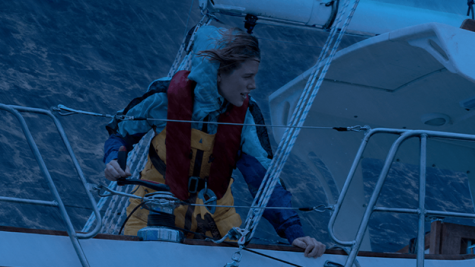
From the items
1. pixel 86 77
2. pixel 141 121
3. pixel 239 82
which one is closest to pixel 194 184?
pixel 141 121

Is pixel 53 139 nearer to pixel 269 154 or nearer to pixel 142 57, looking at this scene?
pixel 142 57

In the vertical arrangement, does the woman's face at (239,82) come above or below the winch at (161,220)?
above

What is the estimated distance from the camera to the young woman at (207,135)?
1.80m

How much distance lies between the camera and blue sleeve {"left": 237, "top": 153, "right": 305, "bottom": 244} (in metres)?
1.75

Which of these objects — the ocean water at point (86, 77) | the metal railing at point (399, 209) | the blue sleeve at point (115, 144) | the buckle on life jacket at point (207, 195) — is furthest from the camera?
the ocean water at point (86, 77)

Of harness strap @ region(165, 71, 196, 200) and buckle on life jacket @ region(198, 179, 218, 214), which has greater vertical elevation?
harness strap @ region(165, 71, 196, 200)

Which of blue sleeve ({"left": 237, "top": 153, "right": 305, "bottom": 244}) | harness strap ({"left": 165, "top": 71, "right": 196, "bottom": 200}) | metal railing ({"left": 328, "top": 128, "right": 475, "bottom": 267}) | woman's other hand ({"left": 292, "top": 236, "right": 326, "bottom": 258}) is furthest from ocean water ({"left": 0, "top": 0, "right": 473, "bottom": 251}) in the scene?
metal railing ({"left": 328, "top": 128, "right": 475, "bottom": 267})

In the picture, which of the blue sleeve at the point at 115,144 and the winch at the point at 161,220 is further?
the blue sleeve at the point at 115,144

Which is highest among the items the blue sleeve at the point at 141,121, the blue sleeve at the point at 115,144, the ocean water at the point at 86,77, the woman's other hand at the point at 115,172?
the ocean water at the point at 86,77

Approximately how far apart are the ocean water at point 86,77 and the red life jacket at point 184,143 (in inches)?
261

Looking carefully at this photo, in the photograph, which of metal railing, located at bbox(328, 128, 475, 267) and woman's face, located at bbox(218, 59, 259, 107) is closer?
metal railing, located at bbox(328, 128, 475, 267)

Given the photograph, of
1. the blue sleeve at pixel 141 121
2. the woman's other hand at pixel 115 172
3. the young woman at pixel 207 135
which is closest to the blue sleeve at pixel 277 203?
the young woman at pixel 207 135

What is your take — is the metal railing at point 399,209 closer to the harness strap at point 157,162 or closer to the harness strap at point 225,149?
the harness strap at point 225,149

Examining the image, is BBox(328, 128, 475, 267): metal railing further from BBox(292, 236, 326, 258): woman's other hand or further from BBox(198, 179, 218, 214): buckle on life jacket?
BBox(198, 179, 218, 214): buckle on life jacket
